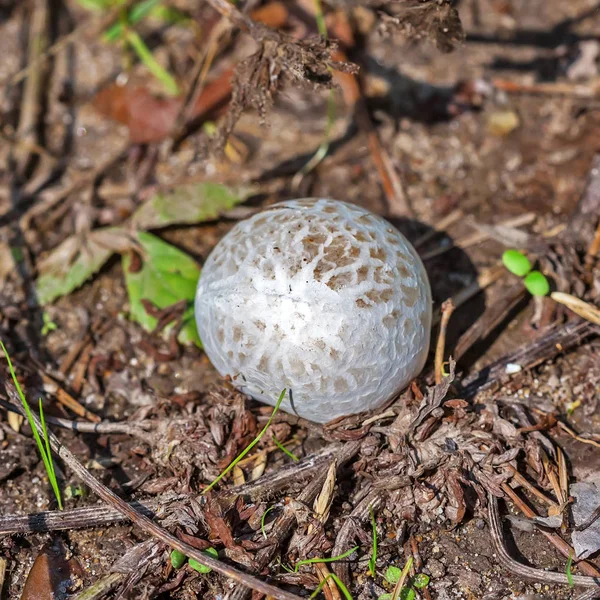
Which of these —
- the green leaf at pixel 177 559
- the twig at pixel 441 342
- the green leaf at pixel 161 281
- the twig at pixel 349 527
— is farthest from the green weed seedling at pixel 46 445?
the twig at pixel 441 342

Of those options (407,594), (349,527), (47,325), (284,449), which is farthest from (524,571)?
(47,325)

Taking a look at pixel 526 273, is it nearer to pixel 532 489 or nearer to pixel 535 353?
pixel 535 353

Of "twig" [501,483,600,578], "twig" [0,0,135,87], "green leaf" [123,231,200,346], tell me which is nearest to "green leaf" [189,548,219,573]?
"green leaf" [123,231,200,346]

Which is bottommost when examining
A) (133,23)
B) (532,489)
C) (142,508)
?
(532,489)

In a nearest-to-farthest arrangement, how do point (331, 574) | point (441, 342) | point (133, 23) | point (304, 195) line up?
point (331, 574) < point (441, 342) < point (304, 195) < point (133, 23)

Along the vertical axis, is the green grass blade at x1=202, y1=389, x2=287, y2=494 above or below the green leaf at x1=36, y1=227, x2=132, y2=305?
below

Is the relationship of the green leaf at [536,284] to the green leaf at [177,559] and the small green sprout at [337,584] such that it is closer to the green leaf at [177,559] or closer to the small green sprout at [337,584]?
the small green sprout at [337,584]

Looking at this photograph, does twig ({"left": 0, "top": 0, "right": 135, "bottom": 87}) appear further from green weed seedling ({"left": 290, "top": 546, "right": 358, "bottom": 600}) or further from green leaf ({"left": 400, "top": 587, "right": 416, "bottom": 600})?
green leaf ({"left": 400, "top": 587, "right": 416, "bottom": 600})
